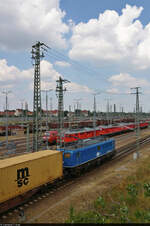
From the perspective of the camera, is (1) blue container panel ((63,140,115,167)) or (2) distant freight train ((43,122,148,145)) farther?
(2) distant freight train ((43,122,148,145))

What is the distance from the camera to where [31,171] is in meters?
12.6

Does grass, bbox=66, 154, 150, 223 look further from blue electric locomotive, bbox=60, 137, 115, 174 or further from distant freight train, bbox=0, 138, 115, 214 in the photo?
blue electric locomotive, bbox=60, 137, 115, 174

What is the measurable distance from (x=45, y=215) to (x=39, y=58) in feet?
50.8

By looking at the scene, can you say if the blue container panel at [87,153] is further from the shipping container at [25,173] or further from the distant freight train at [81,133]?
the distant freight train at [81,133]

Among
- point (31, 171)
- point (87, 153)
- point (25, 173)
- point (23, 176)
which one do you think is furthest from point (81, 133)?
point (23, 176)

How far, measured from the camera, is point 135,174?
1923 cm

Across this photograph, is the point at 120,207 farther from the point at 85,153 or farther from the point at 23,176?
the point at 85,153

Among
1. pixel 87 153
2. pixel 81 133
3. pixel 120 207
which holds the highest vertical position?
pixel 81 133

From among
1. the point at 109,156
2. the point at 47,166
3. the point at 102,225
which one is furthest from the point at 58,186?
the point at 109,156

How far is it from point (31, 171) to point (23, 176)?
2.46 feet

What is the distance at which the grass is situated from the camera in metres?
9.71

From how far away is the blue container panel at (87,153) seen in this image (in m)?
17.3

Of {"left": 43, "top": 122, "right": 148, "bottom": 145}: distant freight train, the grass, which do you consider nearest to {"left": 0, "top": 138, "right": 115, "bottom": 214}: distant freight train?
the grass

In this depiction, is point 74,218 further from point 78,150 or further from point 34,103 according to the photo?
point 34,103
